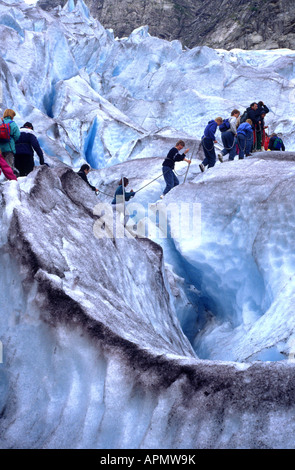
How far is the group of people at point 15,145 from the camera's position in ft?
17.7

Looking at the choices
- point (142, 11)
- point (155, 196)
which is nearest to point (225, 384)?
point (155, 196)

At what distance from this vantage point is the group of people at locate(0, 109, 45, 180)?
5389 mm

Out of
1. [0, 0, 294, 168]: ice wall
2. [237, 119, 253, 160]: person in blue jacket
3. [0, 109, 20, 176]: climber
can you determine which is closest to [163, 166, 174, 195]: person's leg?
[237, 119, 253, 160]: person in blue jacket

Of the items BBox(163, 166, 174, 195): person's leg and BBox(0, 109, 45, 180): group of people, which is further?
BBox(163, 166, 174, 195): person's leg

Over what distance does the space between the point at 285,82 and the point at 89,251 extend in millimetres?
16788

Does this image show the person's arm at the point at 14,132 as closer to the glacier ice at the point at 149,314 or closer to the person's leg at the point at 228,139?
the glacier ice at the point at 149,314

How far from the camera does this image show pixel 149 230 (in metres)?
7.18

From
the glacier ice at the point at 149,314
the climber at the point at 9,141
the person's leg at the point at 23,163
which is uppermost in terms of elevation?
the climber at the point at 9,141

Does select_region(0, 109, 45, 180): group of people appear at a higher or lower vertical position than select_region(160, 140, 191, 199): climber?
higher

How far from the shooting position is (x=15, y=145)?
19.3 ft

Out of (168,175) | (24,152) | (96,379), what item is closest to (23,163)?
(24,152)

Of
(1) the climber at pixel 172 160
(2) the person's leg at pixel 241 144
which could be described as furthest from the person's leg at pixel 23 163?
(2) the person's leg at pixel 241 144

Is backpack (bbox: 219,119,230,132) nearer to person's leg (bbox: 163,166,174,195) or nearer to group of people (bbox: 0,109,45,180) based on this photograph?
person's leg (bbox: 163,166,174,195)

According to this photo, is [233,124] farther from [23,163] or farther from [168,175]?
[23,163]
